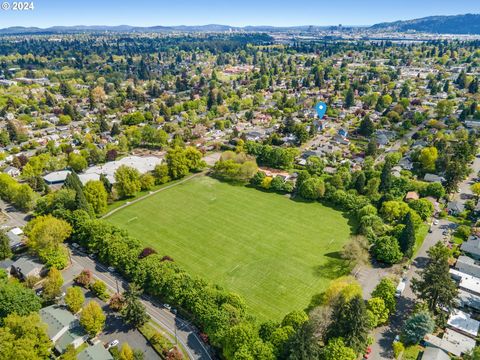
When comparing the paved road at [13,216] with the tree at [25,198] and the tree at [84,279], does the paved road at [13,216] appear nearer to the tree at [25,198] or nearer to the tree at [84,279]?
the tree at [25,198]

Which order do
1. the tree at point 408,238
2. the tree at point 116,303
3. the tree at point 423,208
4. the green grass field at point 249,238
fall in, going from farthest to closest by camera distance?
1. the tree at point 423,208
2. the tree at point 408,238
3. the green grass field at point 249,238
4. the tree at point 116,303

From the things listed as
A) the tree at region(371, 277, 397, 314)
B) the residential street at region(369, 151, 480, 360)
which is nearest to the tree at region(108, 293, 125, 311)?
the residential street at region(369, 151, 480, 360)

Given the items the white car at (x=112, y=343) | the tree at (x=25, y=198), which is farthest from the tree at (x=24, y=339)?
the tree at (x=25, y=198)

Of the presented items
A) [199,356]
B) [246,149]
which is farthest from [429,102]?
[199,356]

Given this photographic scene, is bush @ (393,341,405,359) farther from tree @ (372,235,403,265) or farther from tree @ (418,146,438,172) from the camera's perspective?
tree @ (418,146,438,172)

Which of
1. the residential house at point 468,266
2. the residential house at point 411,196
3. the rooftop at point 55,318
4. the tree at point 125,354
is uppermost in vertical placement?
the residential house at point 411,196

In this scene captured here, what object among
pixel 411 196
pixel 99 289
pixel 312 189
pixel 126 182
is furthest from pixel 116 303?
pixel 411 196
